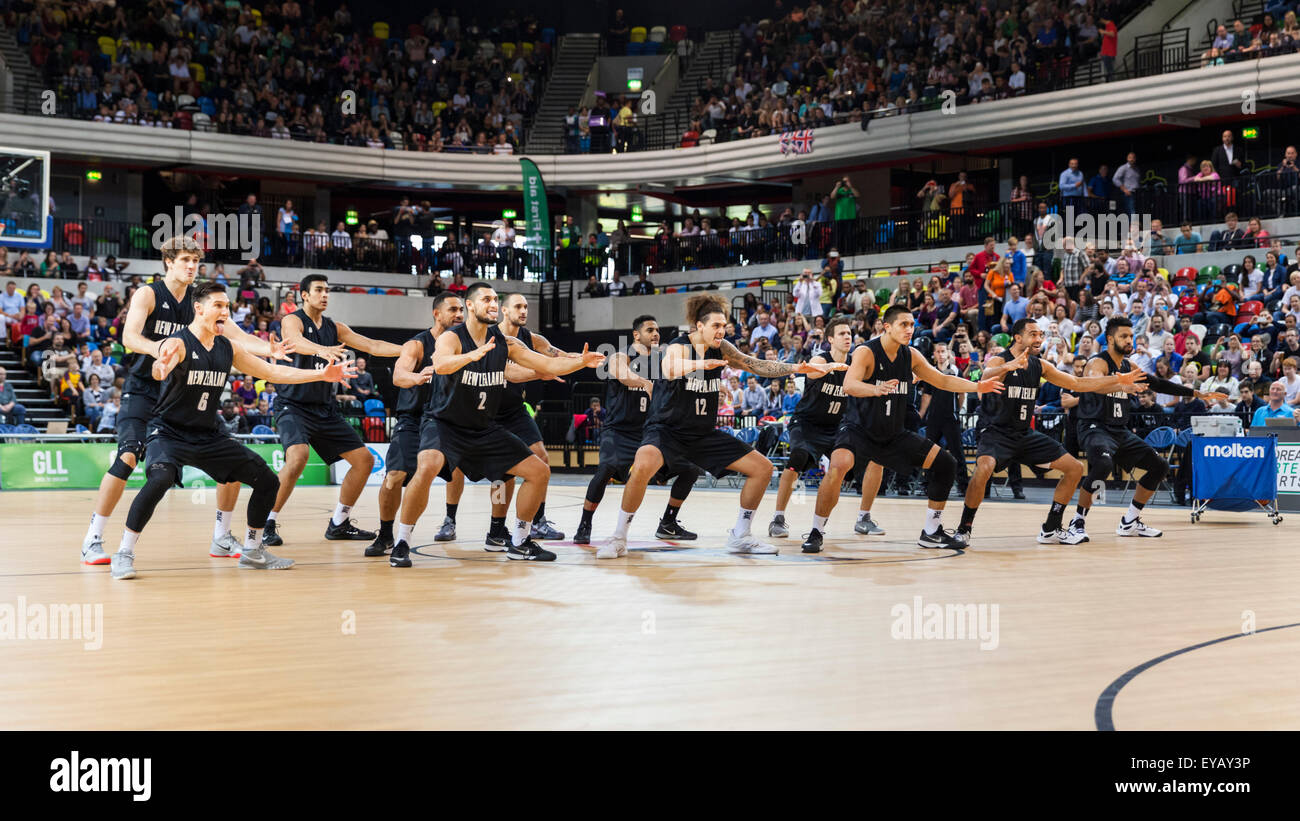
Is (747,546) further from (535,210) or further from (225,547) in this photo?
(535,210)

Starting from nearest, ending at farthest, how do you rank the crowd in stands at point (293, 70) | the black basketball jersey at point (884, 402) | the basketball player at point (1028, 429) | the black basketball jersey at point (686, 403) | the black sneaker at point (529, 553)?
the black sneaker at point (529, 553), the black basketball jersey at point (686, 403), the black basketball jersey at point (884, 402), the basketball player at point (1028, 429), the crowd in stands at point (293, 70)

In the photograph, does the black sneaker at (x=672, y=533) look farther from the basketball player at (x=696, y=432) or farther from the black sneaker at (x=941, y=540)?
the black sneaker at (x=941, y=540)

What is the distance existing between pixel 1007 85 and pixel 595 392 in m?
12.0

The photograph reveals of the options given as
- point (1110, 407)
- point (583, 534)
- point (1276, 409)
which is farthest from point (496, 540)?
point (1276, 409)

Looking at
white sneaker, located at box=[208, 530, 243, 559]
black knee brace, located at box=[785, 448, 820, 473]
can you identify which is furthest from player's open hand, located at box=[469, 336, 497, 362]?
black knee brace, located at box=[785, 448, 820, 473]

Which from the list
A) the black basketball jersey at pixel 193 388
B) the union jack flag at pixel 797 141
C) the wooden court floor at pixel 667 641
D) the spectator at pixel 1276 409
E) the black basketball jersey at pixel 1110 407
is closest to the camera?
the wooden court floor at pixel 667 641

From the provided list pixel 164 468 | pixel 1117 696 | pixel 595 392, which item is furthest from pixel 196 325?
pixel 595 392

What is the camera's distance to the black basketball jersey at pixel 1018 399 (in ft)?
37.8

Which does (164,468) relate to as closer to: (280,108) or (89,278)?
(89,278)

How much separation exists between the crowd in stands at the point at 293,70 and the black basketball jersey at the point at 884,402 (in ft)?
87.3

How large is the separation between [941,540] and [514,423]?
3910 millimetres

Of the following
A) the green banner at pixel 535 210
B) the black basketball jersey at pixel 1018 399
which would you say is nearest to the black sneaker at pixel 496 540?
the black basketball jersey at pixel 1018 399

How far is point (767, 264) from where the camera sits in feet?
104

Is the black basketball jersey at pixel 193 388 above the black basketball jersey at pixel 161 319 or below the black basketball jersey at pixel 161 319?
below
